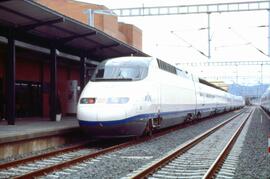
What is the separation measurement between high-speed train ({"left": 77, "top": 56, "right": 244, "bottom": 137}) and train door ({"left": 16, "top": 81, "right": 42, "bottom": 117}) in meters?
8.64

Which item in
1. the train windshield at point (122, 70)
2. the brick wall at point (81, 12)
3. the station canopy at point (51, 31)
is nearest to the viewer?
the station canopy at point (51, 31)

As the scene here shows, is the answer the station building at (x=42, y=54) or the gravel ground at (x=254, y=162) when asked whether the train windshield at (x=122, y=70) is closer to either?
the station building at (x=42, y=54)

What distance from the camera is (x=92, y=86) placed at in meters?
13.8

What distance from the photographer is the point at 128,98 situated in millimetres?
13070

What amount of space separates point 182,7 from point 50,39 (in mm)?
6600

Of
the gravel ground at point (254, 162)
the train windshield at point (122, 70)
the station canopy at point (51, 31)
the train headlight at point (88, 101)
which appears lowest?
the gravel ground at point (254, 162)

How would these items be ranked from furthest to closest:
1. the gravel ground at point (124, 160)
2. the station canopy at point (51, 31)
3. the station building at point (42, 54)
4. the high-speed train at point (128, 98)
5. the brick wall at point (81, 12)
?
the brick wall at point (81, 12)
the station building at point (42, 54)
the station canopy at point (51, 31)
the high-speed train at point (128, 98)
the gravel ground at point (124, 160)

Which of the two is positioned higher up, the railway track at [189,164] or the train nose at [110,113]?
the train nose at [110,113]

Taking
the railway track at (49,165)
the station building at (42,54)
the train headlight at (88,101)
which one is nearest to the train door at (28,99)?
the station building at (42,54)

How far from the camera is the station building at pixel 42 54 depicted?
14938 millimetres

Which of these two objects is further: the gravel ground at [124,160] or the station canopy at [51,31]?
the station canopy at [51,31]

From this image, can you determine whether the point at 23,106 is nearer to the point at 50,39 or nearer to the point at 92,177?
the point at 50,39

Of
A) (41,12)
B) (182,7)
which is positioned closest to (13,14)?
(41,12)

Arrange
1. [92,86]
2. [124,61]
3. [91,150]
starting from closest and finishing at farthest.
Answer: [91,150], [92,86], [124,61]
